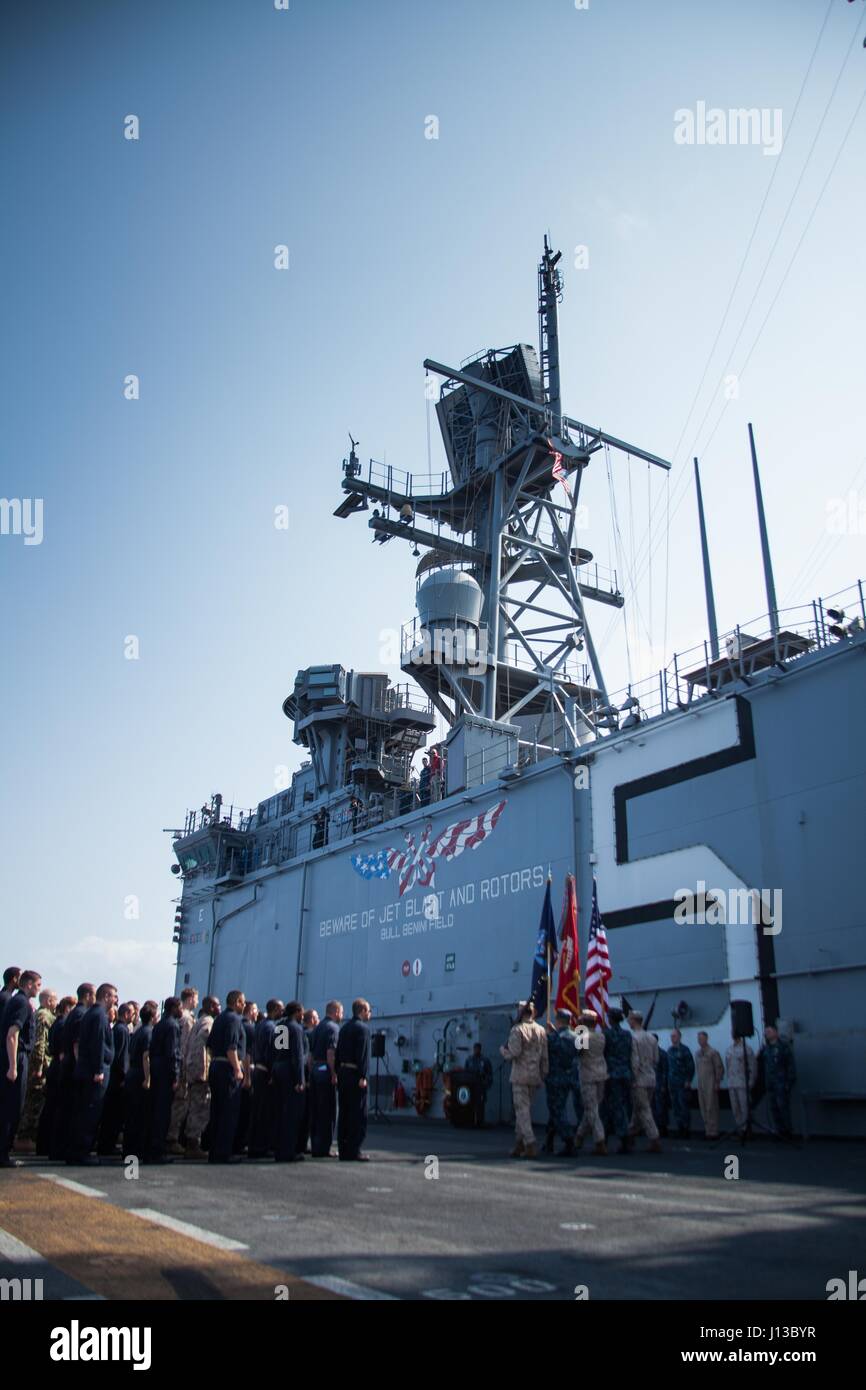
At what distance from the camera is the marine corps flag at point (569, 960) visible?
1666cm

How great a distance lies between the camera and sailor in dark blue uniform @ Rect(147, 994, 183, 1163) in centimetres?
1048

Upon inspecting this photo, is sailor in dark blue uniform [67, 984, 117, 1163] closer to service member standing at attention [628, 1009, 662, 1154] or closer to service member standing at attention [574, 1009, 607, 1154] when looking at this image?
service member standing at attention [574, 1009, 607, 1154]

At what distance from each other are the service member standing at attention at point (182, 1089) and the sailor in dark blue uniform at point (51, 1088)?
50.1 inches

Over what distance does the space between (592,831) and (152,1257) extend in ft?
47.3

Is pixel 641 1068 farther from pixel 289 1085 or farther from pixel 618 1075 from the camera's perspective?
pixel 289 1085

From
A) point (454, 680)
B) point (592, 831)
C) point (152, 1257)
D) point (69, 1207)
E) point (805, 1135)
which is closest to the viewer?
point (152, 1257)

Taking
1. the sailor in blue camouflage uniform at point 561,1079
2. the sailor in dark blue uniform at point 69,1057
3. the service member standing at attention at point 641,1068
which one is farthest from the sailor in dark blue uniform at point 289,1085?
the service member standing at attention at point 641,1068

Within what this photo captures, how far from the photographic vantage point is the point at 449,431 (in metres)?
30.1

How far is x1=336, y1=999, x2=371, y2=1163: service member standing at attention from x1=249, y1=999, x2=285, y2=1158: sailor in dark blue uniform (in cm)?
85
